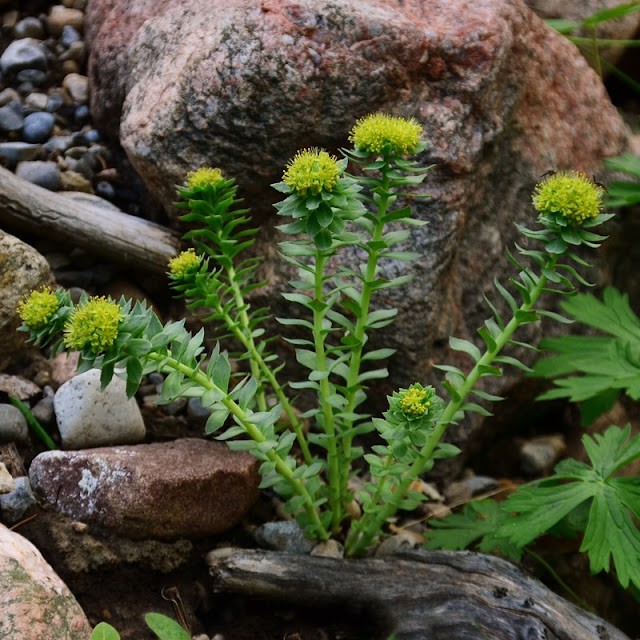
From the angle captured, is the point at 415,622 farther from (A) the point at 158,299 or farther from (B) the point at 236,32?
(B) the point at 236,32

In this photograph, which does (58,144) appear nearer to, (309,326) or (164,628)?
(309,326)

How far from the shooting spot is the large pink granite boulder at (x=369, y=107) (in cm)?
245

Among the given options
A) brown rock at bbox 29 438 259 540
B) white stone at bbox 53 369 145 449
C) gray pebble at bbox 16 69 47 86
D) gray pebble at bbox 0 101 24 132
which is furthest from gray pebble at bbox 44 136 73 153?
brown rock at bbox 29 438 259 540

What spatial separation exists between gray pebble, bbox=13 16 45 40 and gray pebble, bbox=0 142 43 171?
71cm

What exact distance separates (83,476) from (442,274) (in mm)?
1303

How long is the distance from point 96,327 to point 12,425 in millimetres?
760

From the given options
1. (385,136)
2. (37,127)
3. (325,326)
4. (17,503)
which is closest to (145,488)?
(17,503)

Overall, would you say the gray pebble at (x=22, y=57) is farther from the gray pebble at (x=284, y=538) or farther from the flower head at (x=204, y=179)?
the gray pebble at (x=284, y=538)

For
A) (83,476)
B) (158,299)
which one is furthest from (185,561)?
(158,299)

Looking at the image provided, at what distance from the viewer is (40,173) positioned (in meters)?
2.73

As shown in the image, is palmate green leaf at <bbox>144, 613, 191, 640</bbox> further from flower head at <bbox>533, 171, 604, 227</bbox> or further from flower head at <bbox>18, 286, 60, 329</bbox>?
flower head at <bbox>533, 171, 604, 227</bbox>

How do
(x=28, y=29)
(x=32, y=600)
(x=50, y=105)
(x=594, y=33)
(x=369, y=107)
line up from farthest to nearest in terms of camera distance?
(x=594, y=33)
(x=28, y=29)
(x=50, y=105)
(x=369, y=107)
(x=32, y=600)

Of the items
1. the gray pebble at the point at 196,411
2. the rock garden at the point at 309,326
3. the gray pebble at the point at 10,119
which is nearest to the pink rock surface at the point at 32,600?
the rock garden at the point at 309,326

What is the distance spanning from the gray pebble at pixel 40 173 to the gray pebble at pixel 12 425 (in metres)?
0.93
